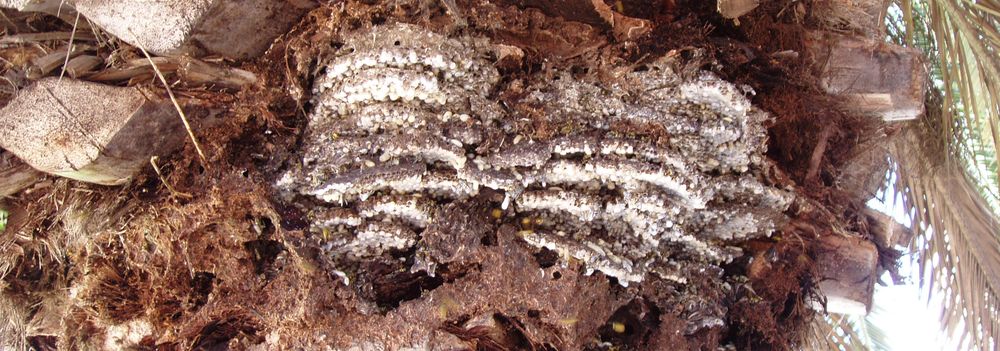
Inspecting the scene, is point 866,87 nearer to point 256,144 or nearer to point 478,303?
point 478,303

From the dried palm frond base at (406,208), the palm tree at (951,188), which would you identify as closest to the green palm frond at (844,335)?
the palm tree at (951,188)

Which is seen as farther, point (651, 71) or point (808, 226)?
point (808, 226)

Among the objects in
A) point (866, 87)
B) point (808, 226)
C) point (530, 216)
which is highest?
point (866, 87)

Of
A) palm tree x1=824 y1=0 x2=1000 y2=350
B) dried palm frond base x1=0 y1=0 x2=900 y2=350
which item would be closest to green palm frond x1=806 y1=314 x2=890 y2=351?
palm tree x1=824 y1=0 x2=1000 y2=350

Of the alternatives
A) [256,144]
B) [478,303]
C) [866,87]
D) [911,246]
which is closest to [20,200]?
[256,144]

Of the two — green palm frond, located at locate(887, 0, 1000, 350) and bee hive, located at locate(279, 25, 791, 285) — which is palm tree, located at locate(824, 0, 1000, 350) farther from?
bee hive, located at locate(279, 25, 791, 285)

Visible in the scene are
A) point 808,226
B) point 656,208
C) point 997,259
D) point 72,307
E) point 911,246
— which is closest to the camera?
point 656,208

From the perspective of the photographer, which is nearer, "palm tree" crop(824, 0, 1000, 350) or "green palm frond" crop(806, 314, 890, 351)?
"palm tree" crop(824, 0, 1000, 350)
